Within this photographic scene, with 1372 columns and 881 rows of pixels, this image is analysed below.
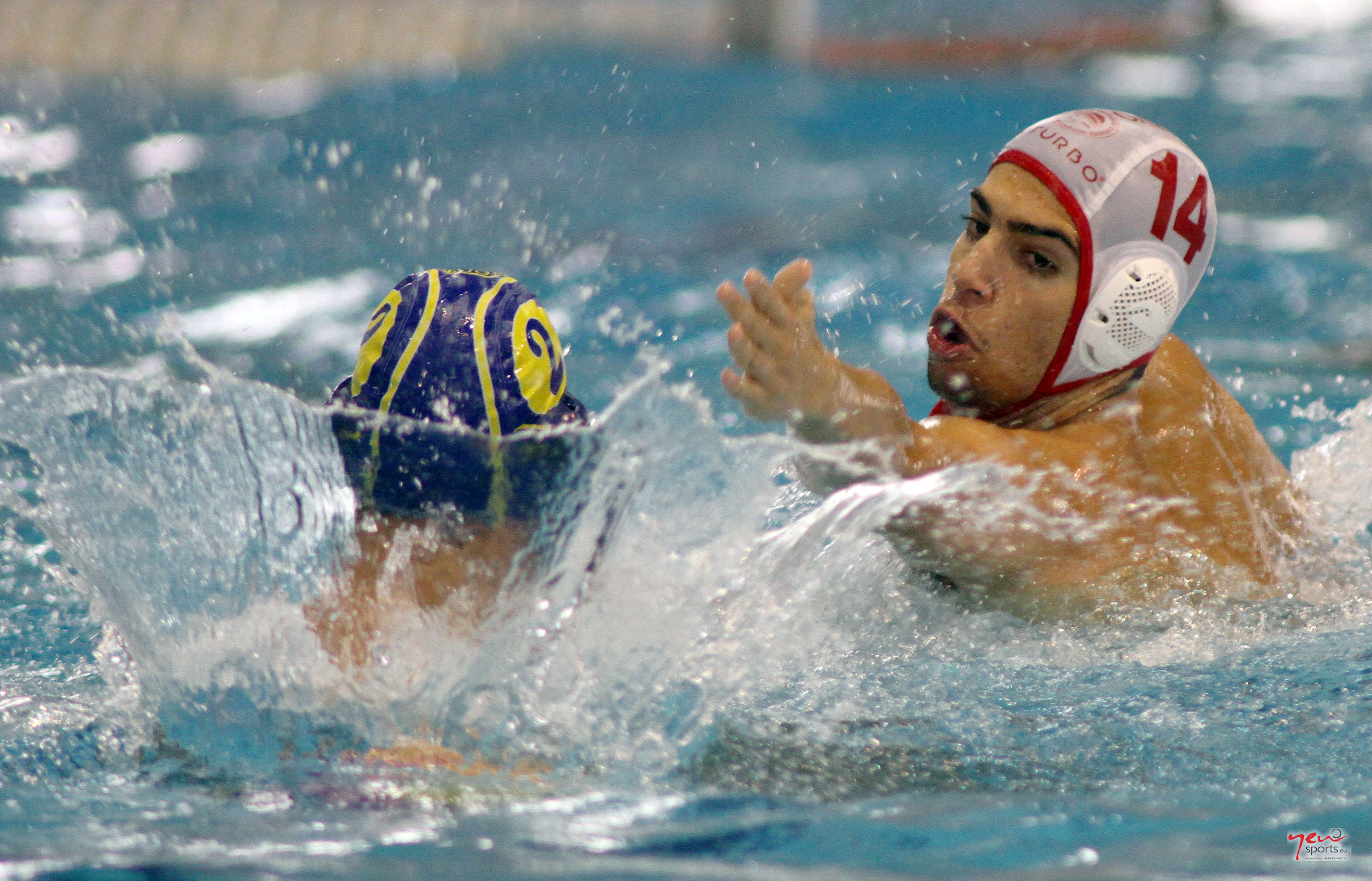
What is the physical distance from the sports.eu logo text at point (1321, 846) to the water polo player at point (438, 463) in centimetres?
113

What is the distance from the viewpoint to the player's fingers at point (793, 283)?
192 centimetres

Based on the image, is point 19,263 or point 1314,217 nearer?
point 19,263

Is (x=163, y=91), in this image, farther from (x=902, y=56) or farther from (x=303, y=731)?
(x=303, y=731)

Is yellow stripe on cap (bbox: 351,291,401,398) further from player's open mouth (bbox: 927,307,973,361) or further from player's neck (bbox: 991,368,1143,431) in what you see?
player's neck (bbox: 991,368,1143,431)

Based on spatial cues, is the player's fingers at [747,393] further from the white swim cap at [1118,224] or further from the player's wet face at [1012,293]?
the white swim cap at [1118,224]

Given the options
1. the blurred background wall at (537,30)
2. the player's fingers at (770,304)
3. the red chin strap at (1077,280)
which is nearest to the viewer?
the player's fingers at (770,304)

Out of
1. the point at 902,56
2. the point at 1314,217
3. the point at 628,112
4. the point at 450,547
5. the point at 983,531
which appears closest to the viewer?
the point at 450,547

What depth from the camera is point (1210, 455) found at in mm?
2584

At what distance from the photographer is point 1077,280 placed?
7.88 feet

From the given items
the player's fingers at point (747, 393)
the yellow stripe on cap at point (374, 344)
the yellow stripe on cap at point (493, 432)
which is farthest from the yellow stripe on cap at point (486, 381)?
the player's fingers at point (747, 393)

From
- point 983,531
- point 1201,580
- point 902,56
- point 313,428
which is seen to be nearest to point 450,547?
point 313,428

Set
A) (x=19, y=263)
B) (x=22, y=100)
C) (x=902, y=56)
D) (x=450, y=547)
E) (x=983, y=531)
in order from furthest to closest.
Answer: (x=902, y=56), (x=22, y=100), (x=19, y=263), (x=983, y=531), (x=450, y=547)

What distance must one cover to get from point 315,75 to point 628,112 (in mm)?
1970

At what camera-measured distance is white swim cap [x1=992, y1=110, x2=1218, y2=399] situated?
239 cm
